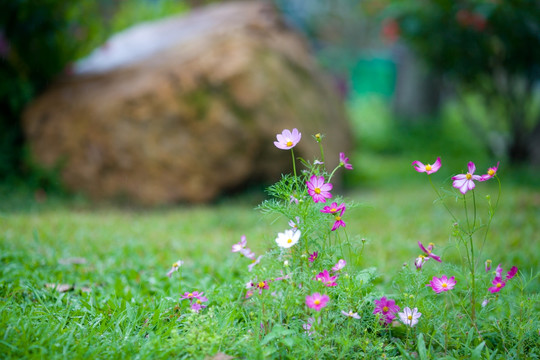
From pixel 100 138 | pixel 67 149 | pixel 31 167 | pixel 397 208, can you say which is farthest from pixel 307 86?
pixel 31 167

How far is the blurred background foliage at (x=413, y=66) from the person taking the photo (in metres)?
5.01

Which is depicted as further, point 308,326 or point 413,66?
point 413,66

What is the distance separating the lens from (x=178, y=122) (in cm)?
472

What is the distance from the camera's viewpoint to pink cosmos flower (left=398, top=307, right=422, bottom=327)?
5.49 feet

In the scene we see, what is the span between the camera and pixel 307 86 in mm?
5715

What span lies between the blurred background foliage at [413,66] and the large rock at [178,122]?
11.7 inches

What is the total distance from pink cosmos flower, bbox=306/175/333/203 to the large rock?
311cm

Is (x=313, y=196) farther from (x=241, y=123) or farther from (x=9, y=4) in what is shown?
(x=9, y=4)

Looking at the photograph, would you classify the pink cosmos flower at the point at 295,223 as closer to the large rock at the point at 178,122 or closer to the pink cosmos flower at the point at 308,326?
the pink cosmos flower at the point at 308,326

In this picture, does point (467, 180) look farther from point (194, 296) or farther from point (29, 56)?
point (29, 56)

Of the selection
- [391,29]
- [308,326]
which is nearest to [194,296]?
[308,326]

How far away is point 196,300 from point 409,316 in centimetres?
83

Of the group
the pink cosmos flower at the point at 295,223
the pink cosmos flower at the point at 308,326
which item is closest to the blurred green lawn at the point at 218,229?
the pink cosmos flower at the point at 295,223

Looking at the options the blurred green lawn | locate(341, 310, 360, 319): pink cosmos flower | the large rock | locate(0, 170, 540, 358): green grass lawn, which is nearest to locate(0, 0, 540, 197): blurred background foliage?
the large rock
